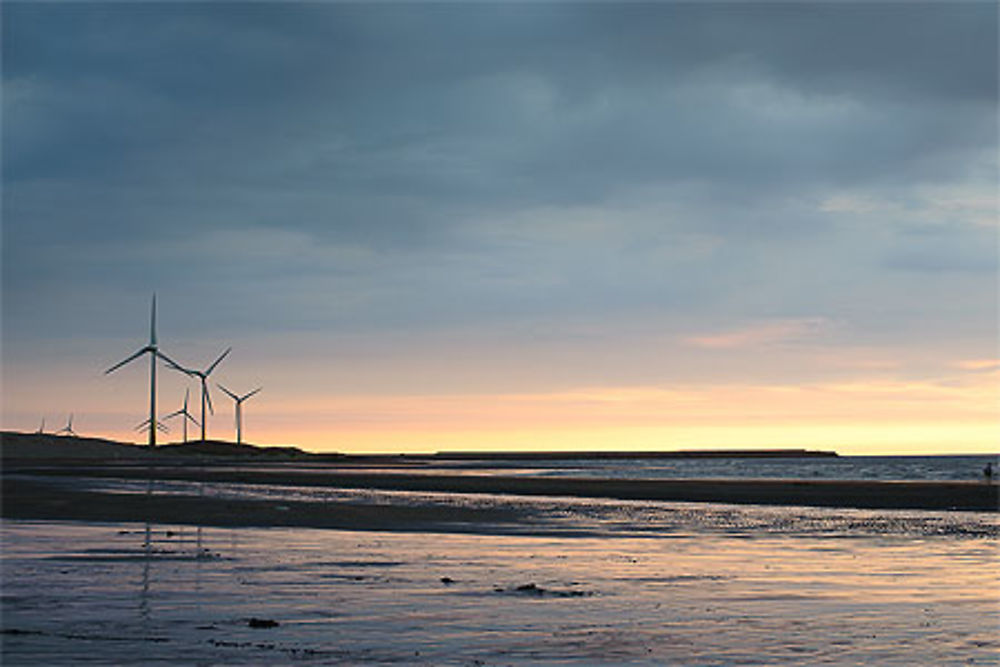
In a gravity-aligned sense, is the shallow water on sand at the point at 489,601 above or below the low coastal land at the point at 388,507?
below

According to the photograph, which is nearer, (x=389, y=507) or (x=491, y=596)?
(x=491, y=596)

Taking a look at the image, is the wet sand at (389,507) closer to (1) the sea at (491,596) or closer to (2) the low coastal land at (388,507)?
(2) the low coastal land at (388,507)

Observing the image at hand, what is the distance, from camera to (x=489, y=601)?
1930 cm

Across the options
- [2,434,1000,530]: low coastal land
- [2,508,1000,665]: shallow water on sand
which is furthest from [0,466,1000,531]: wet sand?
[2,508,1000,665]: shallow water on sand

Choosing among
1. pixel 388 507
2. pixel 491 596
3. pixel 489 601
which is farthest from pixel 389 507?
pixel 489 601

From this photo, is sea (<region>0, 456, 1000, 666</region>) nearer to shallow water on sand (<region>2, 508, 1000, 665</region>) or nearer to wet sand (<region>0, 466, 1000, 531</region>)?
shallow water on sand (<region>2, 508, 1000, 665</region>)

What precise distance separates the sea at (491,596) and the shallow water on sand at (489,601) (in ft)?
0.18

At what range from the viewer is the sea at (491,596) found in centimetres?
1476

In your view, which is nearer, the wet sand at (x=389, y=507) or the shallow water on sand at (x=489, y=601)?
the shallow water on sand at (x=489, y=601)

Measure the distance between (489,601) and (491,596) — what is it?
628mm

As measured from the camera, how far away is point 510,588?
21062 mm

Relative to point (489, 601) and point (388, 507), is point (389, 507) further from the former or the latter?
point (489, 601)

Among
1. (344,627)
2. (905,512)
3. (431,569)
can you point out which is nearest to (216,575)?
(431,569)

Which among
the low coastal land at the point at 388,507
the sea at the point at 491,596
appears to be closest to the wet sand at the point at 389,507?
the low coastal land at the point at 388,507
